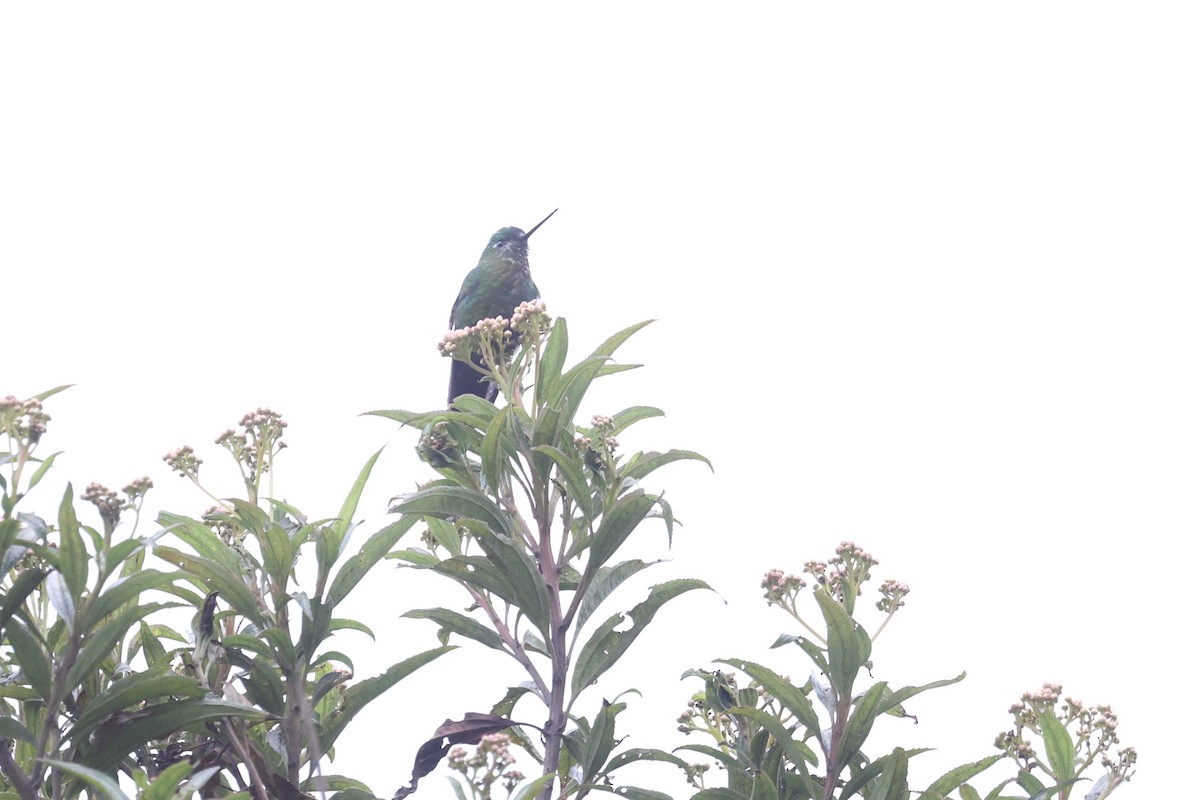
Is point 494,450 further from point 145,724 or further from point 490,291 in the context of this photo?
point 490,291

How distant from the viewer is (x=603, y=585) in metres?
3.17

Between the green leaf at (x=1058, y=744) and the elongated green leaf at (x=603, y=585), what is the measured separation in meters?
1.07

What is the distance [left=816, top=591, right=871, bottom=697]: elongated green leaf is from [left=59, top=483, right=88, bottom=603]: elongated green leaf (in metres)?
1.67

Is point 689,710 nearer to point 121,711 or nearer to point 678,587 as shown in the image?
point 678,587

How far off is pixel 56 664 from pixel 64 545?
31 centimetres

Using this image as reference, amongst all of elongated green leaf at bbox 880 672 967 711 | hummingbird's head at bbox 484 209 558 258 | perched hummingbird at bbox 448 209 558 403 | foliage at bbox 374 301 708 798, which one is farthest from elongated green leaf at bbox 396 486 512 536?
hummingbird's head at bbox 484 209 558 258

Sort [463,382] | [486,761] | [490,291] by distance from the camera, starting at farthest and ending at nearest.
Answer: [490,291], [463,382], [486,761]

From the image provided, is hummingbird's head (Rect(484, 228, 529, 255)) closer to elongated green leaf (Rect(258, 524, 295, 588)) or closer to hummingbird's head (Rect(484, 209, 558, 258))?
hummingbird's head (Rect(484, 209, 558, 258))

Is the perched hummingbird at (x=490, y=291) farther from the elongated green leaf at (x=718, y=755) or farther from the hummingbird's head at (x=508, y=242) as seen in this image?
the elongated green leaf at (x=718, y=755)

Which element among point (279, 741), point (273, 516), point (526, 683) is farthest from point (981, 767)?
point (273, 516)

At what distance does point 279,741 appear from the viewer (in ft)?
9.32

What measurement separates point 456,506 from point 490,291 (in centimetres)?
468

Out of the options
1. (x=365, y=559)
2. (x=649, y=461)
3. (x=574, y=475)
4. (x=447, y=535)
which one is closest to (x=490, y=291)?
(x=447, y=535)

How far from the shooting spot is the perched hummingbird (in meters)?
7.40
